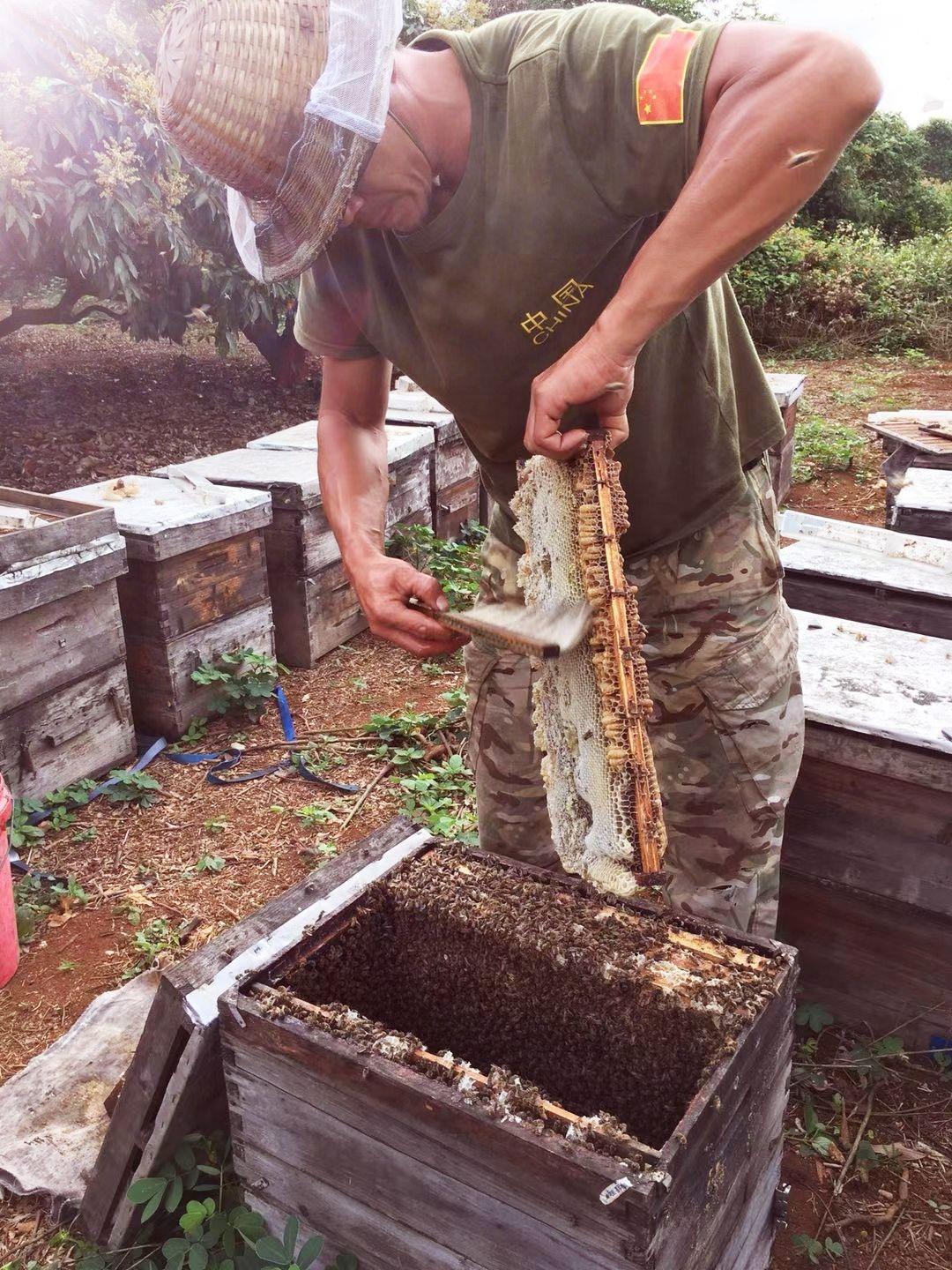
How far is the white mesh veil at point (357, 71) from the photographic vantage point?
1486 mm

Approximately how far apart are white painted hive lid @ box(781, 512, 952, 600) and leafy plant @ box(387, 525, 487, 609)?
219 centimetres

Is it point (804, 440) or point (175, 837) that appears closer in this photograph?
point (175, 837)

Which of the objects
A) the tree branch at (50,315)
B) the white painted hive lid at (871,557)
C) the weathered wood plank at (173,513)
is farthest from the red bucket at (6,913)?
the tree branch at (50,315)

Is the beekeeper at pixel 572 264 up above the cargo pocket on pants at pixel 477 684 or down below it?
above

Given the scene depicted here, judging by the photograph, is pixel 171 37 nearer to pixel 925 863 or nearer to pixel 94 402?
pixel 925 863

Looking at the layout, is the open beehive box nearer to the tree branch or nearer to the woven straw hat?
the woven straw hat

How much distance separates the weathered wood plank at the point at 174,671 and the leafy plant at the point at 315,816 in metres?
0.77

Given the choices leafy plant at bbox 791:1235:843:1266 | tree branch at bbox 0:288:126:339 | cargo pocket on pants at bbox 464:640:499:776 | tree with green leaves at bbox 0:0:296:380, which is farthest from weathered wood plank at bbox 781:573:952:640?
tree branch at bbox 0:288:126:339

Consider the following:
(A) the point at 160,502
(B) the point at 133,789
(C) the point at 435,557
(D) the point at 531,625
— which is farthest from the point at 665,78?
(C) the point at 435,557

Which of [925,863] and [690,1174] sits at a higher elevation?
[690,1174]

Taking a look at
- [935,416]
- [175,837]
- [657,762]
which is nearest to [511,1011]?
[657,762]

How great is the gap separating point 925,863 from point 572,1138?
1.37m

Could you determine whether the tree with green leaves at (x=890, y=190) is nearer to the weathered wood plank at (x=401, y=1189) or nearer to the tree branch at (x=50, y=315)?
the tree branch at (x=50, y=315)

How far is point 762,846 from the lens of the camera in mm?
1990
